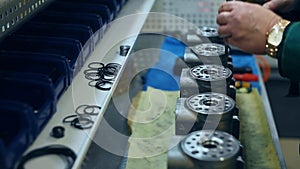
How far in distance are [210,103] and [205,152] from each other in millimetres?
214

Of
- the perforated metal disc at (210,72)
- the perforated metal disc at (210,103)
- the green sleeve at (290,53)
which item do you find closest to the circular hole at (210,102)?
the perforated metal disc at (210,103)

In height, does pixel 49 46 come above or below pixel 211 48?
above

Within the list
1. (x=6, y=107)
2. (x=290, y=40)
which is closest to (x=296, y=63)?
(x=290, y=40)

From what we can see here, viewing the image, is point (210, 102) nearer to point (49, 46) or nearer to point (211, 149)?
point (211, 149)

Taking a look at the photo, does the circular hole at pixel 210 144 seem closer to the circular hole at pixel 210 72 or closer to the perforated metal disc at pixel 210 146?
the perforated metal disc at pixel 210 146

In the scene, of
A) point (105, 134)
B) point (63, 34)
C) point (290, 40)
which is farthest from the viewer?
point (105, 134)

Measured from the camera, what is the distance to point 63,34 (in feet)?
4.09

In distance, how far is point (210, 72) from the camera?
4.04 feet

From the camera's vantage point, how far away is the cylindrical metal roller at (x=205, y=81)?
118 cm

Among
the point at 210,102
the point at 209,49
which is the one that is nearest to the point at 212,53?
the point at 209,49

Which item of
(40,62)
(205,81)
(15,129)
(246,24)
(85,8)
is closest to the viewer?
(15,129)

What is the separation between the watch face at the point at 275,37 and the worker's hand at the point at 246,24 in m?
0.04

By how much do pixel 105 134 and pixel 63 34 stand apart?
45cm

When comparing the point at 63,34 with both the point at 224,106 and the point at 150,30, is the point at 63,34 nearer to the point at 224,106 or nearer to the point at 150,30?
the point at 224,106
